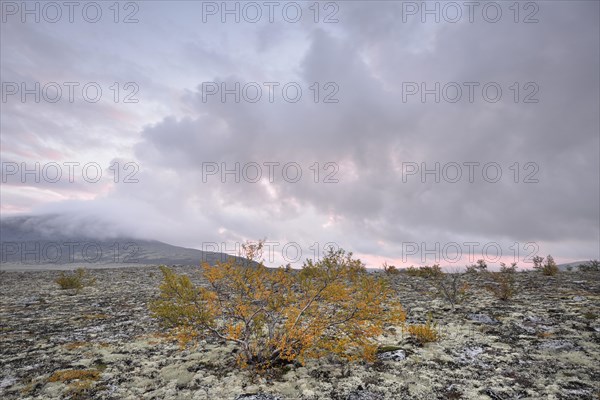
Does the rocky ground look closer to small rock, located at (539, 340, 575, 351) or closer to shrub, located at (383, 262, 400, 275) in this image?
small rock, located at (539, 340, 575, 351)

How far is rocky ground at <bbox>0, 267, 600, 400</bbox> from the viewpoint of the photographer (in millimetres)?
6918

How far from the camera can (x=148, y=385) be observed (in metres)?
7.45

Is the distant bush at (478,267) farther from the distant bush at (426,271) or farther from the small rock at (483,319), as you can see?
the small rock at (483,319)

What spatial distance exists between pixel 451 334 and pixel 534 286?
1122 centimetres

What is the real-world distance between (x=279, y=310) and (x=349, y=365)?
231 cm

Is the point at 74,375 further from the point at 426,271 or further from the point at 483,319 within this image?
the point at 426,271

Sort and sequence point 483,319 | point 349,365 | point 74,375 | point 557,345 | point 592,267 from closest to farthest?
point 74,375
point 349,365
point 557,345
point 483,319
point 592,267

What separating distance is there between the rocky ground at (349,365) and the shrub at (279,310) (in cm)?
57

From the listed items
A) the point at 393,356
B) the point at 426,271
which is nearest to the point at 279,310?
the point at 393,356

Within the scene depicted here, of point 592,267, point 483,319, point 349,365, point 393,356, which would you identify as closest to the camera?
point 349,365

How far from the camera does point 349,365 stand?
8148mm

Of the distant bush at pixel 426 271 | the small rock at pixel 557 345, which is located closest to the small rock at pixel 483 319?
the small rock at pixel 557 345

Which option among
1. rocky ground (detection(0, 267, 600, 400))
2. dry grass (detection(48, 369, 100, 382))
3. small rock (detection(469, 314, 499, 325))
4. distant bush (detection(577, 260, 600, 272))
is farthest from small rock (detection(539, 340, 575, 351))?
distant bush (detection(577, 260, 600, 272))

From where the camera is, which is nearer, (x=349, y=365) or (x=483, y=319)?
(x=349, y=365)
